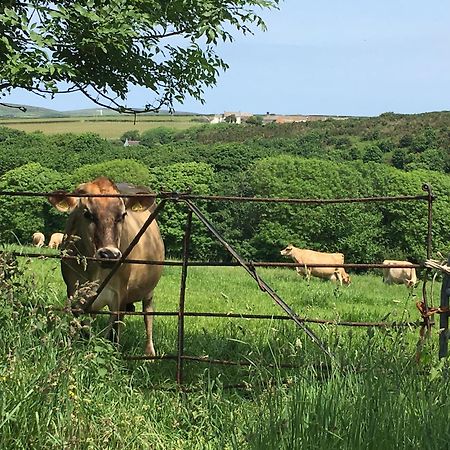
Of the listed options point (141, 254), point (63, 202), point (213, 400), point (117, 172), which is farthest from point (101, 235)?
point (117, 172)

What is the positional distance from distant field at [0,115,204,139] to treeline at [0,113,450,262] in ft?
51.4

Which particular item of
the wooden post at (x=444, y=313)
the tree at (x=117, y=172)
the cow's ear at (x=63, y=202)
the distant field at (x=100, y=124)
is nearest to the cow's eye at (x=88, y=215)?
the cow's ear at (x=63, y=202)

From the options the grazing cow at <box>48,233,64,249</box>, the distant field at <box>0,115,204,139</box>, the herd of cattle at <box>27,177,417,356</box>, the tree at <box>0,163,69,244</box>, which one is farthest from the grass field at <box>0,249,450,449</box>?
the distant field at <box>0,115,204,139</box>

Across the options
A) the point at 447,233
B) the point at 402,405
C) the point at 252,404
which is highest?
the point at 402,405

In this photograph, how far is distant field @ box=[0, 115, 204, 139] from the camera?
89250 millimetres

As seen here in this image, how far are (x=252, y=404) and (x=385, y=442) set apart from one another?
1.20 m

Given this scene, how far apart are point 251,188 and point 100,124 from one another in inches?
1735

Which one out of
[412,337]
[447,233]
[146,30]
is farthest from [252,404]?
[447,233]

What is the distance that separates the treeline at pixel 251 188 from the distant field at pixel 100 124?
15.7 meters

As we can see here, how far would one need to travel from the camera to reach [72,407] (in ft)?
14.6

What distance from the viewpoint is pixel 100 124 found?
97938mm

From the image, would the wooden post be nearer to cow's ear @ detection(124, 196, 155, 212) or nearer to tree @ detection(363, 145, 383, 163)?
cow's ear @ detection(124, 196, 155, 212)

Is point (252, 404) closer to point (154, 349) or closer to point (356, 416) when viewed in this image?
point (356, 416)

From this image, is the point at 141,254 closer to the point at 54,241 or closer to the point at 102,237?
the point at 102,237
